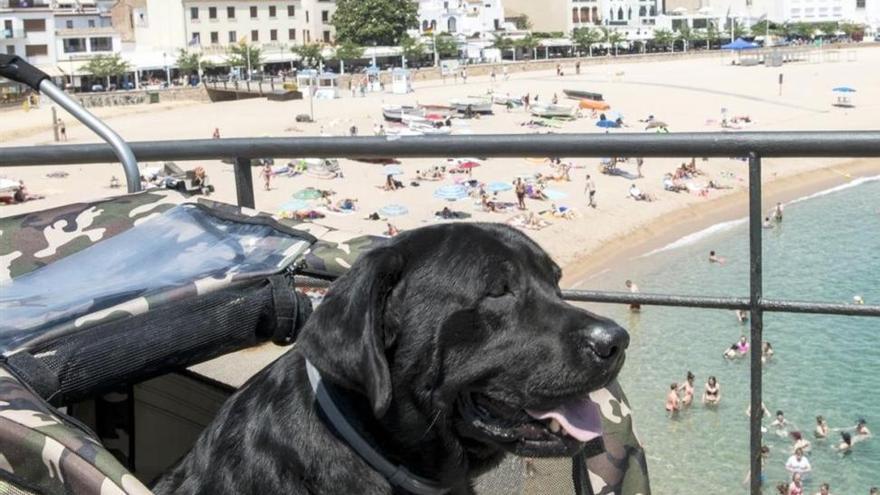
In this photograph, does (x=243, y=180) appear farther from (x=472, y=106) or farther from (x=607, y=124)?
(x=472, y=106)

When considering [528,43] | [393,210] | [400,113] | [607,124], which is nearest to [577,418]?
[393,210]

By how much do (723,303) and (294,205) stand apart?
3310cm

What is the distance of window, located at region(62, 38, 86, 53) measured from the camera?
9050cm

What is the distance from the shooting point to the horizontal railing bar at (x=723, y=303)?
10.5ft

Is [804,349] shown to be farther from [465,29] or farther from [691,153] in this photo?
[465,29]

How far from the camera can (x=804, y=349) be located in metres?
21.7

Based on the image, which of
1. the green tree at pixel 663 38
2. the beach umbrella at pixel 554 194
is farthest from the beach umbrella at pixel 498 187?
the green tree at pixel 663 38

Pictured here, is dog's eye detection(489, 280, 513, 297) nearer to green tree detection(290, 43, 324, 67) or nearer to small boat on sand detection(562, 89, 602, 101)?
small boat on sand detection(562, 89, 602, 101)

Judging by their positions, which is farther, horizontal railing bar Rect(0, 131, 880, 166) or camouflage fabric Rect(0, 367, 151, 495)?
horizontal railing bar Rect(0, 131, 880, 166)

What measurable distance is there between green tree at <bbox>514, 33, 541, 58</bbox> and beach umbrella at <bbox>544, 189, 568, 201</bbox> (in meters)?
75.9

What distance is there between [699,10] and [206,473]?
14374 cm

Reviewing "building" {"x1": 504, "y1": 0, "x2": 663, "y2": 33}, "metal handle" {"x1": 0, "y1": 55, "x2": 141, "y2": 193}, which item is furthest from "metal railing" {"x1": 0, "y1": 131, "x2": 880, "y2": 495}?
"building" {"x1": 504, "y1": 0, "x2": 663, "y2": 33}

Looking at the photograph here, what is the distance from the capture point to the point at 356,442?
236 centimetres

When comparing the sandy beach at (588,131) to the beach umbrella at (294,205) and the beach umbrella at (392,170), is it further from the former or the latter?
the beach umbrella at (294,205)
